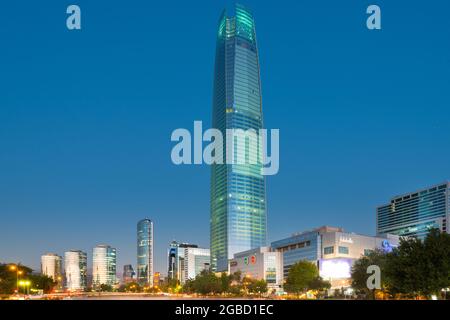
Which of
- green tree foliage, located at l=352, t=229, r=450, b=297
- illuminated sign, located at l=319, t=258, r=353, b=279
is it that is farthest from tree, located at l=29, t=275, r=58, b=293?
green tree foliage, located at l=352, t=229, r=450, b=297

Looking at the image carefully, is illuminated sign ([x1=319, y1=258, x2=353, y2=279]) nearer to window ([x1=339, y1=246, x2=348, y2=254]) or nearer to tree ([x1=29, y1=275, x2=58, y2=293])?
window ([x1=339, y1=246, x2=348, y2=254])

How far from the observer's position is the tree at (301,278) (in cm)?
11812

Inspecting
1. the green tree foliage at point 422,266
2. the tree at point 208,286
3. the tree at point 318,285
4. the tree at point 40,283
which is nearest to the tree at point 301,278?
the tree at point 318,285

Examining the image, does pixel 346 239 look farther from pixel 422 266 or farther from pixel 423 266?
pixel 423 266

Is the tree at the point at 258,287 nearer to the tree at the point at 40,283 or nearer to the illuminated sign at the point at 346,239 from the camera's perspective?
the illuminated sign at the point at 346,239

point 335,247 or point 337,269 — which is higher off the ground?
point 335,247

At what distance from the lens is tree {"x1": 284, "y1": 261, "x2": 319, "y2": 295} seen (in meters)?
118

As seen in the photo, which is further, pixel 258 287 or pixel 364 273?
pixel 258 287

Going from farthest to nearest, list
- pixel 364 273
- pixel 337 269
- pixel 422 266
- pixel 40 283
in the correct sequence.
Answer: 1. pixel 40 283
2. pixel 337 269
3. pixel 364 273
4. pixel 422 266

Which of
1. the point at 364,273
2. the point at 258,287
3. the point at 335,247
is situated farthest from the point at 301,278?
the point at 258,287

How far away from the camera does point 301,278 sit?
119062 millimetres

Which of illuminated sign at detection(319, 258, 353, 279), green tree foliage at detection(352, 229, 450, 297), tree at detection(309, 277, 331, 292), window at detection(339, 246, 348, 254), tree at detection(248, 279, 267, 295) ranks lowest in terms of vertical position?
tree at detection(248, 279, 267, 295)
